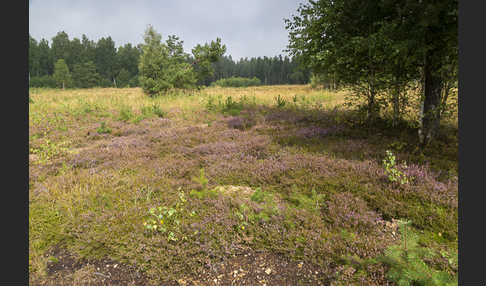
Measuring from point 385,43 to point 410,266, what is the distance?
546 centimetres

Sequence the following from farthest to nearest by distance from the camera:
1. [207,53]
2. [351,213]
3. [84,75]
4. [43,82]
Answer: [84,75], [43,82], [207,53], [351,213]

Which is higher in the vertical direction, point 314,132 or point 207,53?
point 207,53

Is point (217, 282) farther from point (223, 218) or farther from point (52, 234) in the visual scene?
point (52, 234)

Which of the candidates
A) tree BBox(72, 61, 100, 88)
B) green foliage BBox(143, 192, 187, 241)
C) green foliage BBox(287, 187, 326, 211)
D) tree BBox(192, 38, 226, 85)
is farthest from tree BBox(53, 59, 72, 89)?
green foliage BBox(287, 187, 326, 211)

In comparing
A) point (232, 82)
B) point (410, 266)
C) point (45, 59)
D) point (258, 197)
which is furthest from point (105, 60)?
point (410, 266)

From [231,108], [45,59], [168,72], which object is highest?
[45,59]

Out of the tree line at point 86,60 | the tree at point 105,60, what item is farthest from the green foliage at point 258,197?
the tree at point 105,60

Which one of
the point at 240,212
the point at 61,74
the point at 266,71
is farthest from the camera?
the point at 266,71

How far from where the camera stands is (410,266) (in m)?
2.36

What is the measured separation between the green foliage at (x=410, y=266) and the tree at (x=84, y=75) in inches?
3026

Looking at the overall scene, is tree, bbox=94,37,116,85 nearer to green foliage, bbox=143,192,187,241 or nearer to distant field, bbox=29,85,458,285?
distant field, bbox=29,85,458,285

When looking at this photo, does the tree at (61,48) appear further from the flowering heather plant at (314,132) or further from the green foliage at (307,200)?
the green foliage at (307,200)

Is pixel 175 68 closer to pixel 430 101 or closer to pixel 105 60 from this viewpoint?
pixel 430 101

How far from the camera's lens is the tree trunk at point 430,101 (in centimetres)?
601
